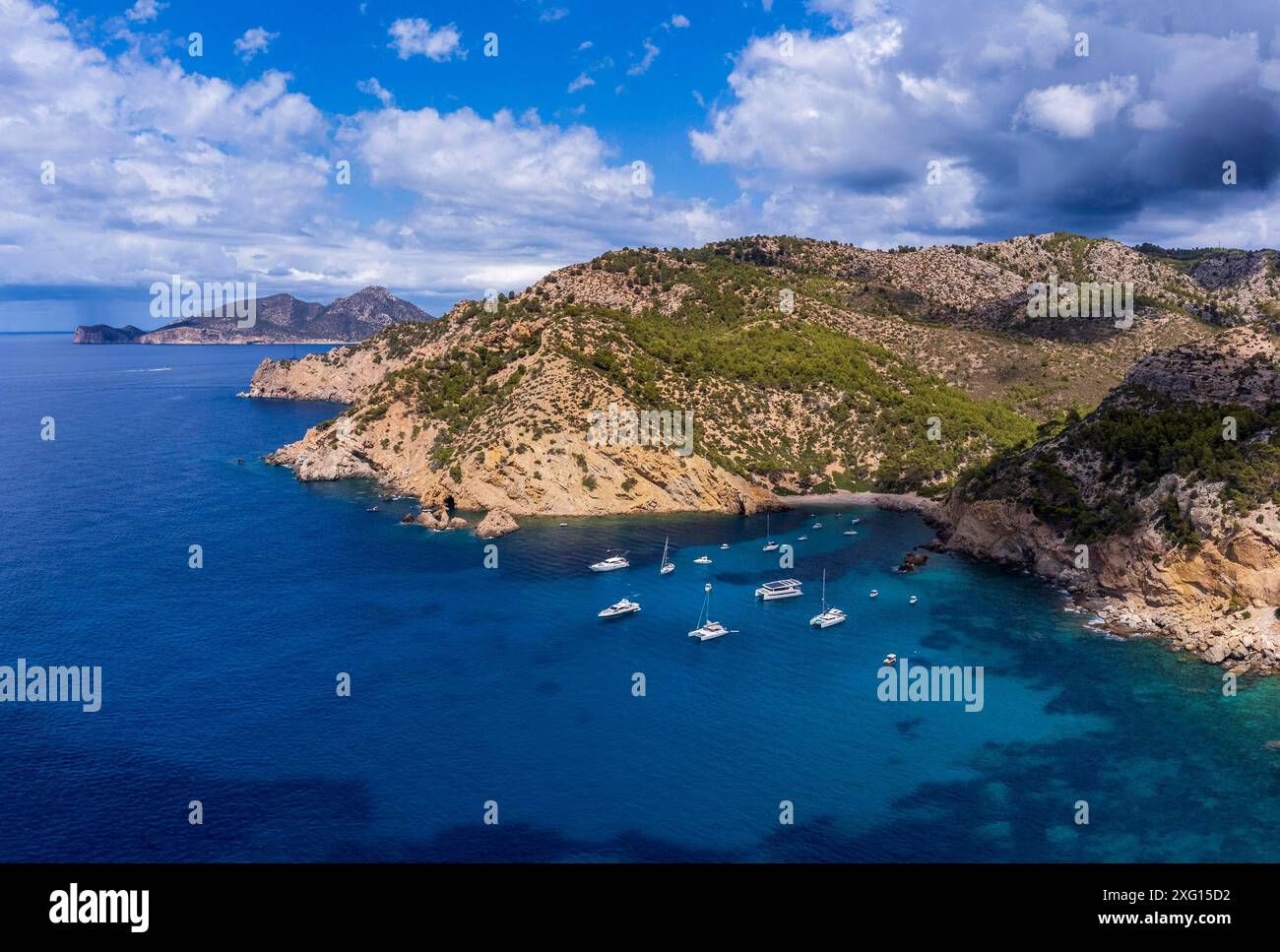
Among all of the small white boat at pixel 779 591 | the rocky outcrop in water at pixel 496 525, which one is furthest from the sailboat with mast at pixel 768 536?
the rocky outcrop in water at pixel 496 525

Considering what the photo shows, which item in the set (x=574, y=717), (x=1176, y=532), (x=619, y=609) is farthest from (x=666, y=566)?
(x=1176, y=532)

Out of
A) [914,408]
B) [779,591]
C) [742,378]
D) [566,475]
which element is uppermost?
[742,378]

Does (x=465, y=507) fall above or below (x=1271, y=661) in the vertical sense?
above

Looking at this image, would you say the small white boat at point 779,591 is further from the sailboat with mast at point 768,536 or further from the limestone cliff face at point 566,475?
the limestone cliff face at point 566,475

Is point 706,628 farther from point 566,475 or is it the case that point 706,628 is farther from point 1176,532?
point 566,475

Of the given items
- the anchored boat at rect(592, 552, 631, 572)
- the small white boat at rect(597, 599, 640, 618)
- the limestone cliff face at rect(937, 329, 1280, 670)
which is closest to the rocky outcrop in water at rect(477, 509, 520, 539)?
the anchored boat at rect(592, 552, 631, 572)

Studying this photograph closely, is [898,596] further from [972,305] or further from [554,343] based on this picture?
[972,305]

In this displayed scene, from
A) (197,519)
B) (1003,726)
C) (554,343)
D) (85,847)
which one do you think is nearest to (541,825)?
(85,847)
